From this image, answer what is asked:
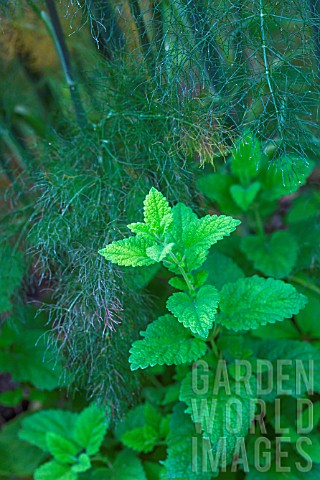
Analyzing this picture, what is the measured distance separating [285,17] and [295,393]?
2.08ft

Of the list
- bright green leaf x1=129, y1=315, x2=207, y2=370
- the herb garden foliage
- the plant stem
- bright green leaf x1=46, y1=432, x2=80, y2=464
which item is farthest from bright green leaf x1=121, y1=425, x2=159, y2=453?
the plant stem

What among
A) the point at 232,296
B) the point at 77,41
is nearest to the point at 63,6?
the point at 77,41

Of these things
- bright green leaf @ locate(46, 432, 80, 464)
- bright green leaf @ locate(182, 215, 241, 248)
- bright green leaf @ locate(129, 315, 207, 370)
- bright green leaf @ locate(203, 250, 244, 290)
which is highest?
bright green leaf @ locate(182, 215, 241, 248)

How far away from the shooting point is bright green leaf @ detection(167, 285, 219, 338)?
748 millimetres

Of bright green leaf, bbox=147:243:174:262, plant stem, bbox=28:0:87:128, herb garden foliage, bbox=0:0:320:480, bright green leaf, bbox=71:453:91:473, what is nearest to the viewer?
bright green leaf, bbox=147:243:174:262

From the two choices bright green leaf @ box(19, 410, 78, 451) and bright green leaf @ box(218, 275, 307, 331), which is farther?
bright green leaf @ box(19, 410, 78, 451)

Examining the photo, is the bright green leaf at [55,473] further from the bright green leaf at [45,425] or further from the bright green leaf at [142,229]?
the bright green leaf at [142,229]

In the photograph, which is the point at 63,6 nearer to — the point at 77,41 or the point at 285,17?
the point at 77,41

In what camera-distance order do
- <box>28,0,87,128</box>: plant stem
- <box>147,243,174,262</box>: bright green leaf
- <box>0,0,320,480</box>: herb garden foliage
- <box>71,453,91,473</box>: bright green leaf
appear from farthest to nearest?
<box>28,0,87,128</box>: plant stem < <box>71,453,91,473</box>: bright green leaf < <box>0,0,320,480</box>: herb garden foliage < <box>147,243,174,262</box>: bright green leaf

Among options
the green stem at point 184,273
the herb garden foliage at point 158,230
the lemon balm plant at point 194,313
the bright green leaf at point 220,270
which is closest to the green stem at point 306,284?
the herb garden foliage at point 158,230

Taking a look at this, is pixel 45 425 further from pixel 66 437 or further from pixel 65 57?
pixel 65 57

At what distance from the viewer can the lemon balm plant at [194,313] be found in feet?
2.59

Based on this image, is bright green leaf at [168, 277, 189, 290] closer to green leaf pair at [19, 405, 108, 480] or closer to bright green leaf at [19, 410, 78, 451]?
green leaf pair at [19, 405, 108, 480]

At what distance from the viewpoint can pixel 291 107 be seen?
901mm
